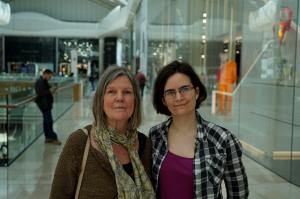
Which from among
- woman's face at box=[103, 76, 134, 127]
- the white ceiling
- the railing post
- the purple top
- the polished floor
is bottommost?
the polished floor

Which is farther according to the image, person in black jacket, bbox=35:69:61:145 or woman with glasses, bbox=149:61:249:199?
person in black jacket, bbox=35:69:61:145

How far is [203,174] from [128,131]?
354 mm

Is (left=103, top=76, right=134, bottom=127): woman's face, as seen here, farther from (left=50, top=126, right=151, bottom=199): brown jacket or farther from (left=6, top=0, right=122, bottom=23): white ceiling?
(left=6, top=0, right=122, bottom=23): white ceiling

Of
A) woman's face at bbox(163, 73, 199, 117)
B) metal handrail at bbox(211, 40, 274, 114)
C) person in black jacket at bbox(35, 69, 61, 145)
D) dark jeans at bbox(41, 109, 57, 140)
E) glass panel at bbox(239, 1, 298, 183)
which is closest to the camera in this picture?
woman's face at bbox(163, 73, 199, 117)

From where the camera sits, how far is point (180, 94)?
1.95m

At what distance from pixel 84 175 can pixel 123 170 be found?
153 mm

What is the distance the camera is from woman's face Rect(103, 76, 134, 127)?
1831mm

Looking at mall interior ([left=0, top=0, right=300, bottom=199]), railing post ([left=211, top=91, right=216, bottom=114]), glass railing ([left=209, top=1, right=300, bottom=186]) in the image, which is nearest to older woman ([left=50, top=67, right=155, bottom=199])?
mall interior ([left=0, top=0, right=300, bottom=199])

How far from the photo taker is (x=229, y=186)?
6.62ft

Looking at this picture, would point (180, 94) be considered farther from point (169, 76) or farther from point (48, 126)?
point (48, 126)

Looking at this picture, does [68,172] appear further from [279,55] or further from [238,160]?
[279,55]

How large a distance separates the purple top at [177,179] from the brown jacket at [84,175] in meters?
0.23

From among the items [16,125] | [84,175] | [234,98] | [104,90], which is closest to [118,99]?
[104,90]

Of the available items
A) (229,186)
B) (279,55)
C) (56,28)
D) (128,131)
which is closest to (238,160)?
(229,186)
